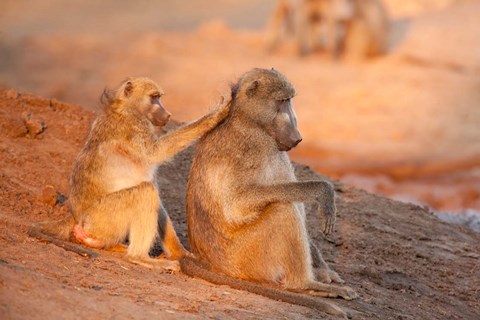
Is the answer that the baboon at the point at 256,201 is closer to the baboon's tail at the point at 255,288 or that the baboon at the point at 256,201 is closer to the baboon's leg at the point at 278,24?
the baboon's tail at the point at 255,288

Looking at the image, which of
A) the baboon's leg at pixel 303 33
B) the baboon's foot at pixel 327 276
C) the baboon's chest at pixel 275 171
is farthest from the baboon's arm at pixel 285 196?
the baboon's leg at pixel 303 33

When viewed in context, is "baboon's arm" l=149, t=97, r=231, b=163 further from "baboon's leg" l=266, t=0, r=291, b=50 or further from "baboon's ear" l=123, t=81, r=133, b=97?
"baboon's leg" l=266, t=0, r=291, b=50

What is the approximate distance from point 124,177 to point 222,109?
85cm

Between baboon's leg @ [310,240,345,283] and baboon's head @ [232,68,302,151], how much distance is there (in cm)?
92

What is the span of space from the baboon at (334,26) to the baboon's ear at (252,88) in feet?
45.2

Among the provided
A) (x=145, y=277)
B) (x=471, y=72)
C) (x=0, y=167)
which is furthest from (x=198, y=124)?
(x=471, y=72)

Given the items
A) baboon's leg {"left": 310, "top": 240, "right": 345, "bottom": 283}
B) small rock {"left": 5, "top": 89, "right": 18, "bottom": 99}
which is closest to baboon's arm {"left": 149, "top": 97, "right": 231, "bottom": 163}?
baboon's leg {"left": 310, "top": 240, "right": 345, "bottom": 283}

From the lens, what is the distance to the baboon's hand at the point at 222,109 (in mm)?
7531

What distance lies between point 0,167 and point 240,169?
2490mm

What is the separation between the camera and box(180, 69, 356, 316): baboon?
7223 millimetres

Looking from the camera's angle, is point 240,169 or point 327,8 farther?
point 327,8

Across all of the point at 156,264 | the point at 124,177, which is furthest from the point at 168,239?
the point at 124,177

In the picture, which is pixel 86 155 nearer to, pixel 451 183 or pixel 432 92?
pixel 451 183

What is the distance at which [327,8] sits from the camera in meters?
21.5
